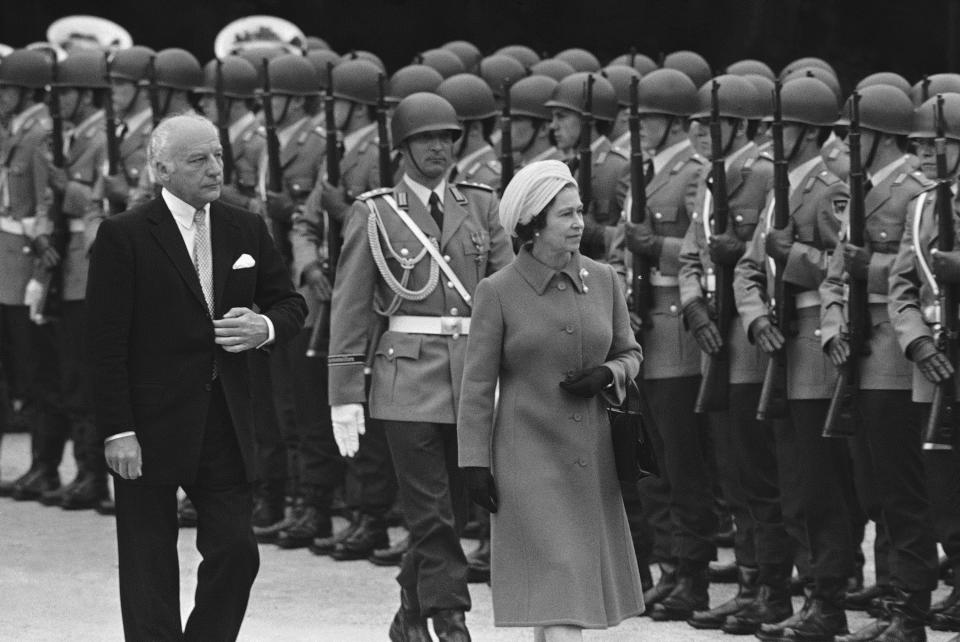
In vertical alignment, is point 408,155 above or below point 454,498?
above

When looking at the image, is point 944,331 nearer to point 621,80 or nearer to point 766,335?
point 766,335

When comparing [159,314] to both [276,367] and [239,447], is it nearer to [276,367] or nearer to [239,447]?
[239,447]

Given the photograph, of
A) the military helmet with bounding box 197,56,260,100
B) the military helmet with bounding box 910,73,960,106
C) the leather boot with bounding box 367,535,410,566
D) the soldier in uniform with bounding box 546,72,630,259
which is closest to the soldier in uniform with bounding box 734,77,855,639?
the military helmet with bounding box 910,73,960,106

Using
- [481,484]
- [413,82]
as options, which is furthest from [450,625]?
[413,82]

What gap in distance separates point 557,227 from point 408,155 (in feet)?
6.07

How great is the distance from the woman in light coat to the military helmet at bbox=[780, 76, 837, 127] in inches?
93.7

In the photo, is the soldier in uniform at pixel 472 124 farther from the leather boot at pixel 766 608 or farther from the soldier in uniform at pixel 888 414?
the leather boot at pixel 766 608

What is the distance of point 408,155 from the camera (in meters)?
8.80

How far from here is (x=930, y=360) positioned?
8.17 m

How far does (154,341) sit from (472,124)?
4.10 metres

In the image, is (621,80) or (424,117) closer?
(424,117)

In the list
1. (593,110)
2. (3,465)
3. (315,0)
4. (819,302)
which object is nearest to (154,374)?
(819,302)

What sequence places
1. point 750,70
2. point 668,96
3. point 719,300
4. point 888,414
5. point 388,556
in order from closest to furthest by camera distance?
point 888,414 → point 719,300 → point 668,96 → point 388,556 → point 750,70

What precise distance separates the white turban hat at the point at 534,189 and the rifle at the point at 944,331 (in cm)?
176
